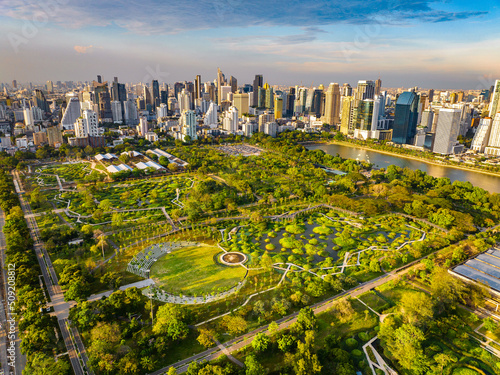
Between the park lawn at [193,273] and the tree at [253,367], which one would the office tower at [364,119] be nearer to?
the park lawn at [193,273]

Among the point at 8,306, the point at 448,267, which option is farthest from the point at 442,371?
the point at 8,306

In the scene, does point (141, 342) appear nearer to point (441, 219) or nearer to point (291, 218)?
point (291, 218)

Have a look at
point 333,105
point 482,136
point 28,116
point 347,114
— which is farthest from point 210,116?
point 482,136

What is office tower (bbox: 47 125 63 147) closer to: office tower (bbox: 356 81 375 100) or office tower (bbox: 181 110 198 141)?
office tower (bbox: 181 110 198 141)

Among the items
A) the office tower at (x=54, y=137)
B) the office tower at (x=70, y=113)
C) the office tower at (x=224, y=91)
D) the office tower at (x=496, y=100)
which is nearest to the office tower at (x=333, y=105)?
the office tower at (x=496, y=100)

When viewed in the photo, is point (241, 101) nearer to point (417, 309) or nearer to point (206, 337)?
point (417, 309)
